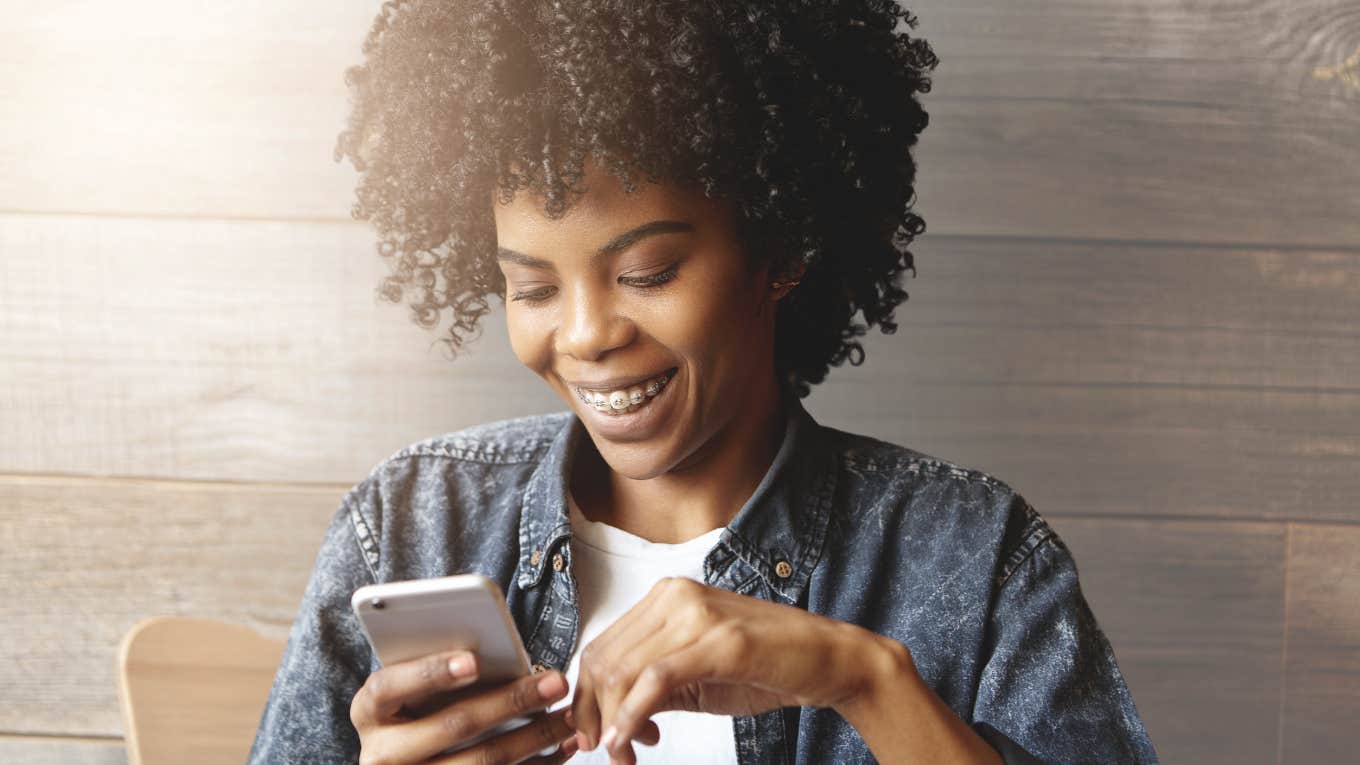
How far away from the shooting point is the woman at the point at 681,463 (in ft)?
2.41

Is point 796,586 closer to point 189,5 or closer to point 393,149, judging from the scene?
point 393,149

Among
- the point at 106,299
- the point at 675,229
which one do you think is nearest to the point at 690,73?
the point at 675,229

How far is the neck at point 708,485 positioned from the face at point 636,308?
0.08 meters

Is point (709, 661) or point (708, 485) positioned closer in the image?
point (709, 661)

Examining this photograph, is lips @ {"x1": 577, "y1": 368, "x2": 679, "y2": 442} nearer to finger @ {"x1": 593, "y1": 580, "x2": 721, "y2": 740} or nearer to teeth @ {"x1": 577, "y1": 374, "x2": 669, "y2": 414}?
teeth @ {"x1": 577, "y1": 374, "x2": 669, "y2": 414}

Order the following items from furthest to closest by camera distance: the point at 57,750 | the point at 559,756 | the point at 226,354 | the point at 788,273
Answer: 1. the point at 57,750
2. the point at 226,354
3. the point at 788,273
4. the point at 559,756

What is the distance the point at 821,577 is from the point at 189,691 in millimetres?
582

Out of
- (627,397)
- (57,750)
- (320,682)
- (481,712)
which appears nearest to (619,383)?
(627,397)

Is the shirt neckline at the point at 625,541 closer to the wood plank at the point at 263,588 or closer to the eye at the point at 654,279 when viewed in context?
the eye at the point at 654,279

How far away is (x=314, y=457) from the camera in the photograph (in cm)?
133

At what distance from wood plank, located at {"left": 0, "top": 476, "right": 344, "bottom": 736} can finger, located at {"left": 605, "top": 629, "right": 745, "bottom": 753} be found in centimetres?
76

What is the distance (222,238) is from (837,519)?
2.47ft

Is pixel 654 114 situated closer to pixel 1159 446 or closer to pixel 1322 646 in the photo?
pixel 1159 446

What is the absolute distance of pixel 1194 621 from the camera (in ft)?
4.14
